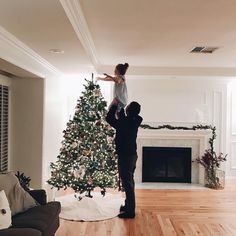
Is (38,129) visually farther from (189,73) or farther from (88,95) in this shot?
(189,73)

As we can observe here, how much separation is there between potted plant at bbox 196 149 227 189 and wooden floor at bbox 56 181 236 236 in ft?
1.29

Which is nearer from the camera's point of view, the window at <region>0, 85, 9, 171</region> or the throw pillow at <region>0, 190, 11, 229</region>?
the throw pillow at <region>0, 190, 11, 229</region>

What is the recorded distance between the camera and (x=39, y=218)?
3.23 meters

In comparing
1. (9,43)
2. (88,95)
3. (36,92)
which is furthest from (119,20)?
(36,92)

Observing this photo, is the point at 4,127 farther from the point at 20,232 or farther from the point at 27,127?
the point at 20,232

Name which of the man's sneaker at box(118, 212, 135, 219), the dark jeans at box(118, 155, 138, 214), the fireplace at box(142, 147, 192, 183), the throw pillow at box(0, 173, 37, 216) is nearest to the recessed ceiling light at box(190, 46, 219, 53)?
the dark jeans at box(118, 155, 138, 214)

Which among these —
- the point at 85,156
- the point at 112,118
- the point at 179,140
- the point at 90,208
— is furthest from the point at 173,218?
the point at 179,140

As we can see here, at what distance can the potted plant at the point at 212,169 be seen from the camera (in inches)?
265

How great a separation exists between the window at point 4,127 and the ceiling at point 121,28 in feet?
2.72

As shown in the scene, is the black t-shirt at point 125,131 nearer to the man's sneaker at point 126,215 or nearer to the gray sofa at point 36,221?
the man's sneaker at point 126,215

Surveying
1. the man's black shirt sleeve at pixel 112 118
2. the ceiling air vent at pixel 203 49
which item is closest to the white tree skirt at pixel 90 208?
the man's black shirt sleeve at pixel 112 118

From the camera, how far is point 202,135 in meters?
7.15

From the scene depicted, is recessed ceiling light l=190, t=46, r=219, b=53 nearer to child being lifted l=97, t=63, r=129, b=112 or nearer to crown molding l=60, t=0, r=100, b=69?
child being lifted l=97, t=63, r=129, b=112

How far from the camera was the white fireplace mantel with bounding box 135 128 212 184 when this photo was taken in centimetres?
714
